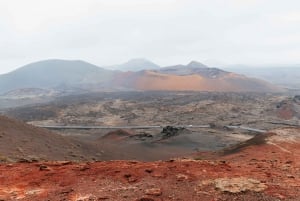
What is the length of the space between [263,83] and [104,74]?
70.9 m

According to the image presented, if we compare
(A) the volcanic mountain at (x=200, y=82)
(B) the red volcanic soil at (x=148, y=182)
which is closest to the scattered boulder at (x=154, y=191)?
(B) the red volcanic soil at (x=148, y=182)

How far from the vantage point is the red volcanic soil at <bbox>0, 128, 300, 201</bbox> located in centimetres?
1123

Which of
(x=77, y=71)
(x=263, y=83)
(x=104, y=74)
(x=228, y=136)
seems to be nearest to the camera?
(x=228, y=136)

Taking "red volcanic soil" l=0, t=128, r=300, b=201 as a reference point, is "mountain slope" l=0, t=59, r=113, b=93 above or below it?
above

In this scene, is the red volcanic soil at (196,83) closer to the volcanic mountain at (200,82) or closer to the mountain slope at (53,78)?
the volcanic mountain at (200,82)

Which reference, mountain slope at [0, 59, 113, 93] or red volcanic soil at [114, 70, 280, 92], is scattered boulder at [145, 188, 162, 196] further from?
mountain slope at [0, 59, 113, 93]

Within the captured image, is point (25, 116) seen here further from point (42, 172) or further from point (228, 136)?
point (42, 172)

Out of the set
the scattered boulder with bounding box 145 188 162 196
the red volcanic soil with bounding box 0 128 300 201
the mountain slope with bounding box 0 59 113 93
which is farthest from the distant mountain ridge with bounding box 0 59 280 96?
the scattered boulder with bounding box 145 188 162 196

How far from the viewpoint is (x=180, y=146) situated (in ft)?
122

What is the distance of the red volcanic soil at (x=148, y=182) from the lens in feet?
36.9

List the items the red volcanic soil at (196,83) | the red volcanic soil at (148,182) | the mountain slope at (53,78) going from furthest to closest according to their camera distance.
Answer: the mountain slope at (53,78)
the red volcanic soil at (196,83)
the red volcanic soil at (148,182)

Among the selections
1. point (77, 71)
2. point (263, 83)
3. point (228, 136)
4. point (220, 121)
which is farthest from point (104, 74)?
point (228, 136)

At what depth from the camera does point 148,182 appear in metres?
12.2

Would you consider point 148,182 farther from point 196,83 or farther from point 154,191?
point 196,83
